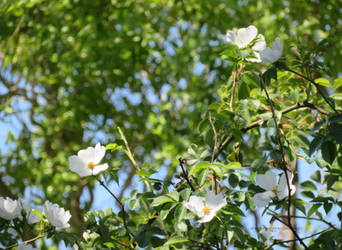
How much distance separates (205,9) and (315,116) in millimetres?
1671

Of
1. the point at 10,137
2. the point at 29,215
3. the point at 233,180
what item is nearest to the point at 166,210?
the point at 233,180

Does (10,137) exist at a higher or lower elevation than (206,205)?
higher

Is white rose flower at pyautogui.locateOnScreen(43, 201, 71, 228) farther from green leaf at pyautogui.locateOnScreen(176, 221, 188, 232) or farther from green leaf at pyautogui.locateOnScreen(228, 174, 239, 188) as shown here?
green leaf at pyautogui.locateOnScreen(228, 174, 239, 188)

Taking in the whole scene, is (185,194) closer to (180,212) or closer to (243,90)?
(180,212)

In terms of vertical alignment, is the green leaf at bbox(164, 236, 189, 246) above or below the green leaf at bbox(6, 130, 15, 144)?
below

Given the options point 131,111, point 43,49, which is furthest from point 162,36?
point 43,49

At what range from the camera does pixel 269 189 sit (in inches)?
30.9

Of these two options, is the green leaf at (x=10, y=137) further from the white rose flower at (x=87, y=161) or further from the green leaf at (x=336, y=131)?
the green leaf at (x=336, y=131)

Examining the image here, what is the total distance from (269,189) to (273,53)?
23cm

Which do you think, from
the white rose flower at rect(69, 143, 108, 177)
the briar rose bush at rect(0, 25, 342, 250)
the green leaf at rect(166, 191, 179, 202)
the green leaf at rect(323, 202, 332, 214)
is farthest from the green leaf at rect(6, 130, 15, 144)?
the green leaf at rect(323, 202, 332, 214)

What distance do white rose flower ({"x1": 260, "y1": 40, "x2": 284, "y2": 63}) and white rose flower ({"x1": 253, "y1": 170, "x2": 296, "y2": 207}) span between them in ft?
0.66

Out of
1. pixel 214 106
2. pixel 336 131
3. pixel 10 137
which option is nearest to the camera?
pixel 336 131

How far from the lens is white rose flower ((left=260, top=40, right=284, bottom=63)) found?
28.1 inches

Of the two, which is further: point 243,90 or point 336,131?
point 243,90
